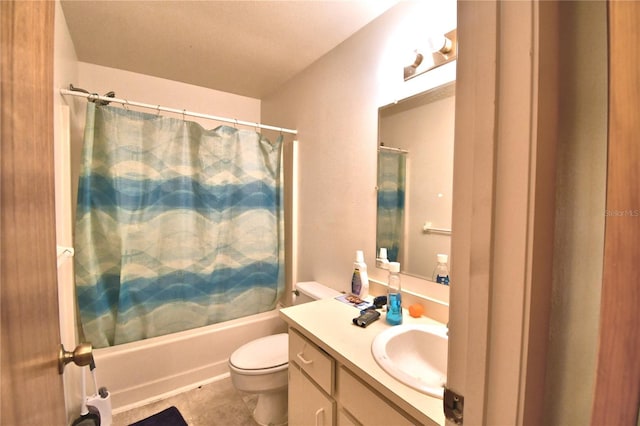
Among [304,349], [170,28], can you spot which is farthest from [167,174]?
[304,349]

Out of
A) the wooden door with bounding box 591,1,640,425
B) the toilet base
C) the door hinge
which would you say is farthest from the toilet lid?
the wooden door with bounding box 591,1,640,425

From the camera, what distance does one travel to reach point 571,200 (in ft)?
1.28

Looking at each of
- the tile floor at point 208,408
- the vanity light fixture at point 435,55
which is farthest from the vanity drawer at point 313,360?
the vanity light fixture at point 435,55

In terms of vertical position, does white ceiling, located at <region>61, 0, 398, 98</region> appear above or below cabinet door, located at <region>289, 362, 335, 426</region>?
above

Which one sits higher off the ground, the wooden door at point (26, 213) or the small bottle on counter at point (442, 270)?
the wooden door at point (26, 213)

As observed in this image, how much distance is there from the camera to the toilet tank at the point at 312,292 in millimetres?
1651

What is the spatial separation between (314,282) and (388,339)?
1.01 m

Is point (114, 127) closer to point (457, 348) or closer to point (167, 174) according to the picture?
point (167, 174)

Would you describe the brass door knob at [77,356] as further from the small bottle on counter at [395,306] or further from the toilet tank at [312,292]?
the toilet tank at [312,292]

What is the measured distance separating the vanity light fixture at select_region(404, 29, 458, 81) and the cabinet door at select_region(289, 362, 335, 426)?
56.1 inches

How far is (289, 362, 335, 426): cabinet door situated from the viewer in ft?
3.17

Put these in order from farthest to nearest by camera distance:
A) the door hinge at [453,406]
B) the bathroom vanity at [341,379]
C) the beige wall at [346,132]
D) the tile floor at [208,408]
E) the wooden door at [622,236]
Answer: the tile floor at [208,408], the beige wall at [346,132], the bathroom vanity at [341,379], the door hinge at [453,406], the wooden door at [622,236]

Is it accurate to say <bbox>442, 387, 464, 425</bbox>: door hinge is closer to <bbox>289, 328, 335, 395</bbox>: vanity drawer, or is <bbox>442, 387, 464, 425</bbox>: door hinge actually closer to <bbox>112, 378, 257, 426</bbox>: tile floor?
<bbox>289, 328, 335, 395</bbox>: vanity drawer

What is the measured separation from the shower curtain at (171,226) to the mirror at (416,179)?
3.49ft
